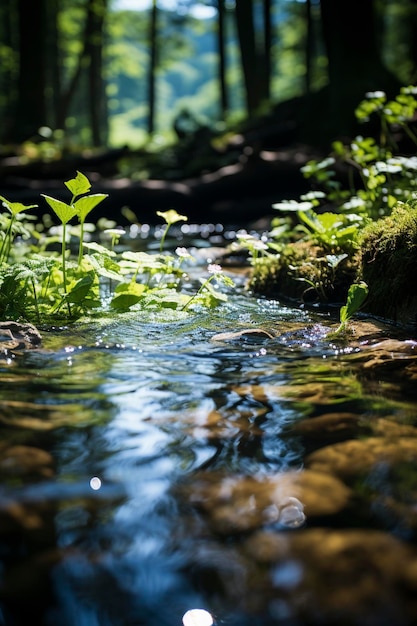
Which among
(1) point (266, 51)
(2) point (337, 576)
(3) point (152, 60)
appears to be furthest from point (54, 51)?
(2) point (337, 576)

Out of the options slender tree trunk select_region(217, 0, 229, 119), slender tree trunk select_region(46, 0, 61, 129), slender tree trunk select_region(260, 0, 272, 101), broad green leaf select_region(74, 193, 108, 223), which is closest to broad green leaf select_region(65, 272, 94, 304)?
broad green leaf select_region(74, 193, 108, 223)

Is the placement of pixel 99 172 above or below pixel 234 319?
above

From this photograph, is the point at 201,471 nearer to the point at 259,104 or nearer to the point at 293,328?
the point at 293,328

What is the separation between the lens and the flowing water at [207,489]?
1.17 meters

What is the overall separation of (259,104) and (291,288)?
15651mm

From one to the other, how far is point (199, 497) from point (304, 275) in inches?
121

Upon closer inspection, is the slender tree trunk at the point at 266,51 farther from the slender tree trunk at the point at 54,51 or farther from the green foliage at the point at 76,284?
the green foliage at the point at 76,284

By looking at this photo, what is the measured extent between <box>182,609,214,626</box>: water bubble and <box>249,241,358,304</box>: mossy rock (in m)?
2.90

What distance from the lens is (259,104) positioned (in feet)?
61.4

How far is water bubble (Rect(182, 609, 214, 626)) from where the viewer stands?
1129 mm

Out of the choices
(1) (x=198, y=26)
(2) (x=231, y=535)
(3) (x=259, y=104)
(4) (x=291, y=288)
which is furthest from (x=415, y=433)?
(1) (x=198, y=26)

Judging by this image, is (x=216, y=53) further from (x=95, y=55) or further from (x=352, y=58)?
(x=352, y=58)

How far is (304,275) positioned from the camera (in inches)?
173

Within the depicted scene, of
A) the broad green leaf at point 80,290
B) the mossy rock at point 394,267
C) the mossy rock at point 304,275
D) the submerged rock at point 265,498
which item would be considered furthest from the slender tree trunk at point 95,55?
the submerged rock at point 265,498
